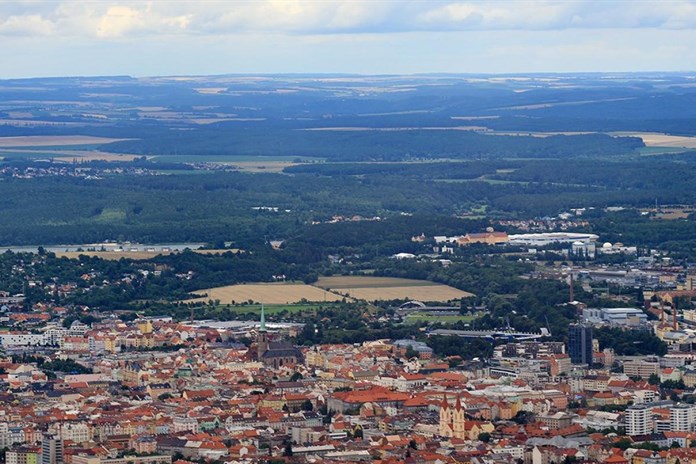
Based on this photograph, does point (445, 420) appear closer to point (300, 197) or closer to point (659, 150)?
point (300, 197)

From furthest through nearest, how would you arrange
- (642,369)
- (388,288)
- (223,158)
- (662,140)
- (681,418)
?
1. (662,140)
2. (223,158)
3. (388,288)
4. (642,369)
5. (681,418)

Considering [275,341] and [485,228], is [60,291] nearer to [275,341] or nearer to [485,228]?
[275,341]

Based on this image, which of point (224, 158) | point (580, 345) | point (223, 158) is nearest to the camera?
point (580, 345)

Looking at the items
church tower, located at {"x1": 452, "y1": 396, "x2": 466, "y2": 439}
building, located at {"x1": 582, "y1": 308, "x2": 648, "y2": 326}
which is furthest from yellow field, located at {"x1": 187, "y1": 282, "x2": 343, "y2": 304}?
church tower, located at {"x1": 452, "y1": 396, "x2": 466, "y2": 439}

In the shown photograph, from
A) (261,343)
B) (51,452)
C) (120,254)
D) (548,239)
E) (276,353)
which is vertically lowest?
(548,239)

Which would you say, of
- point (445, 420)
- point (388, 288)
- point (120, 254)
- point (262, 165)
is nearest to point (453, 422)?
point (445, 420)

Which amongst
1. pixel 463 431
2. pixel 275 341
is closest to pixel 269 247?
pixel 275 341

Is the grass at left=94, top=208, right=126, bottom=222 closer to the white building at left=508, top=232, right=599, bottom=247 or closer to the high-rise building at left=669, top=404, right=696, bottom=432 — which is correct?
the white building at left=508, top=232, right=599, bottom=247
